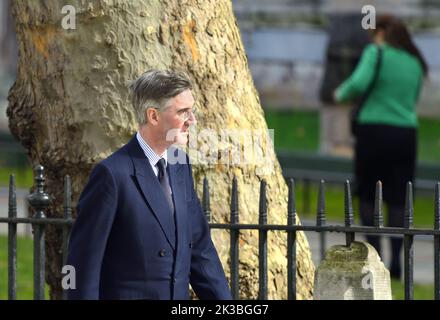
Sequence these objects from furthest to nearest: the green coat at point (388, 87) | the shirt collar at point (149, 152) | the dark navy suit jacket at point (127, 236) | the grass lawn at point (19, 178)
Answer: the grass lawn at point (19, 178) → the green coat at point (388, 87) → the shirt collar at point (149, 152) → the dark navy suit jacket at point (127, 236)

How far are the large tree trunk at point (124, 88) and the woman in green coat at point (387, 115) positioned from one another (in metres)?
3.89

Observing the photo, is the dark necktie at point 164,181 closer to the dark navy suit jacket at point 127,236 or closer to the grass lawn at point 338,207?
the dark navy suit jacket at point 127,236

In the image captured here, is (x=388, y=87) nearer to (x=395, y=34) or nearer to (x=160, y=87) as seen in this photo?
(x=395, y=34)

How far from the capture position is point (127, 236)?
5527 millimetres

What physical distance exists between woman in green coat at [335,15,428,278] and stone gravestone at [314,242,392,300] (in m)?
4.77

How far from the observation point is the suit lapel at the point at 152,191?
5.57 meters

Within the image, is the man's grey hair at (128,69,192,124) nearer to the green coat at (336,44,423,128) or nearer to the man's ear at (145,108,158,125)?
the man's ear at (145,108,158,125)

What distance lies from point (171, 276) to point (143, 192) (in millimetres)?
322

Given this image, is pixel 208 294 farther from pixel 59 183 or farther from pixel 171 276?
pixel 59 183

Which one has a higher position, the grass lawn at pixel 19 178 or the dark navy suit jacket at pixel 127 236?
the grass lawn at pixel 19 178

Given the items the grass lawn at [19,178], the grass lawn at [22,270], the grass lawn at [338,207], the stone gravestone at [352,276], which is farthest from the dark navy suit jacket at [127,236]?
the grass lawn at [19,178]

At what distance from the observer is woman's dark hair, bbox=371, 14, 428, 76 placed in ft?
37.4

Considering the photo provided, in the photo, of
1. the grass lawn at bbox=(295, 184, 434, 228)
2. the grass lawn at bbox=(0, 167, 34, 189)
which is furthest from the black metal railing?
the grass lawn at bbox=(0, 167, 34, 189)

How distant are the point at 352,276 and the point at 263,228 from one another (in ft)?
1.70
